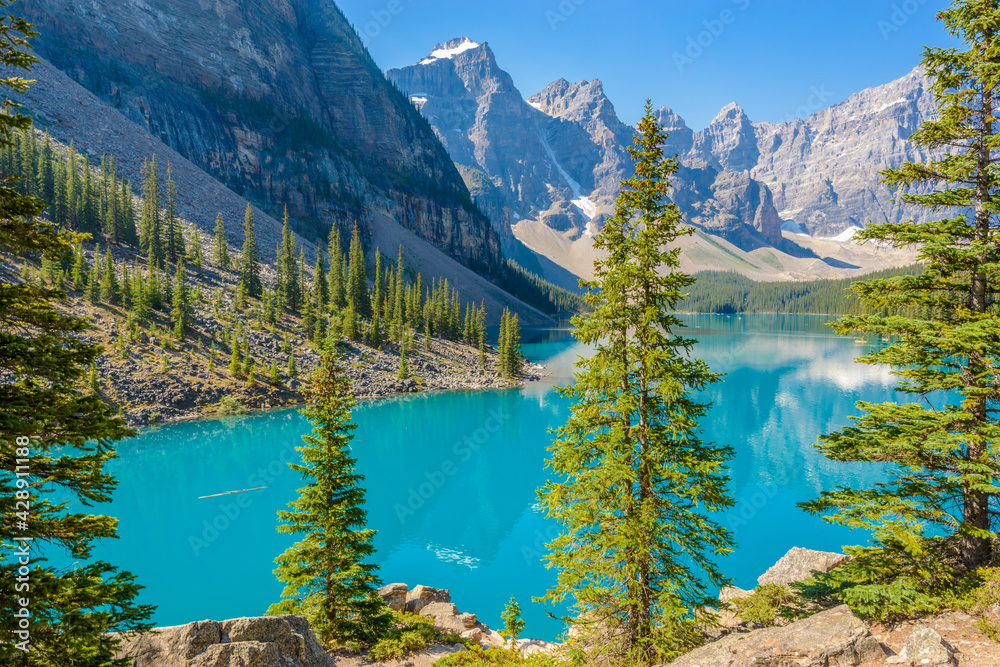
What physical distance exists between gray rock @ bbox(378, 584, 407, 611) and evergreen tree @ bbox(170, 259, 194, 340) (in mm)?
49065

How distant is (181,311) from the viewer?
2207 inches

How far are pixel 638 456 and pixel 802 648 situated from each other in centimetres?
414

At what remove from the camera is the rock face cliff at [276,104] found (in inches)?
4407

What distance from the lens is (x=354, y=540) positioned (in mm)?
13328

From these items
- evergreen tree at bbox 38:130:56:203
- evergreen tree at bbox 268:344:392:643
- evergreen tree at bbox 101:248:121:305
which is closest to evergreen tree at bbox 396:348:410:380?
evergreen tree at bbox 101:248:121:305

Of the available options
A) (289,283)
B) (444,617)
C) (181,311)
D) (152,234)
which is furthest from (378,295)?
(444,617)

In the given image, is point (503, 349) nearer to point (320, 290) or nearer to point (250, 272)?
point (320, 290)

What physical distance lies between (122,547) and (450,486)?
20.3 meters

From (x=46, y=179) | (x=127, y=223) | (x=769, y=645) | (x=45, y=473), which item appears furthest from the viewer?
(x=127, y=223)

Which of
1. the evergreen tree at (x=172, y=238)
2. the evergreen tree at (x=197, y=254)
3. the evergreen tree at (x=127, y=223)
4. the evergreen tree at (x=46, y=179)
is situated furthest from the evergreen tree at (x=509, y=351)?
the evergreen tree at (x=46, y=179)

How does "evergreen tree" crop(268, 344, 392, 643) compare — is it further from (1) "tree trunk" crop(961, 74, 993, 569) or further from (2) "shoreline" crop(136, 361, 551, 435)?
(2) "shoreline" crop(136, 361, 551, 435)

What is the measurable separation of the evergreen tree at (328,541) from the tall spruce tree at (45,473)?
6.70m

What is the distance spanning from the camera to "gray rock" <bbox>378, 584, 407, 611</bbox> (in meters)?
18.0

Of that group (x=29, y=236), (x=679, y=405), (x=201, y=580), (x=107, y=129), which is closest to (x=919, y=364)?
(x=679, y=405)
